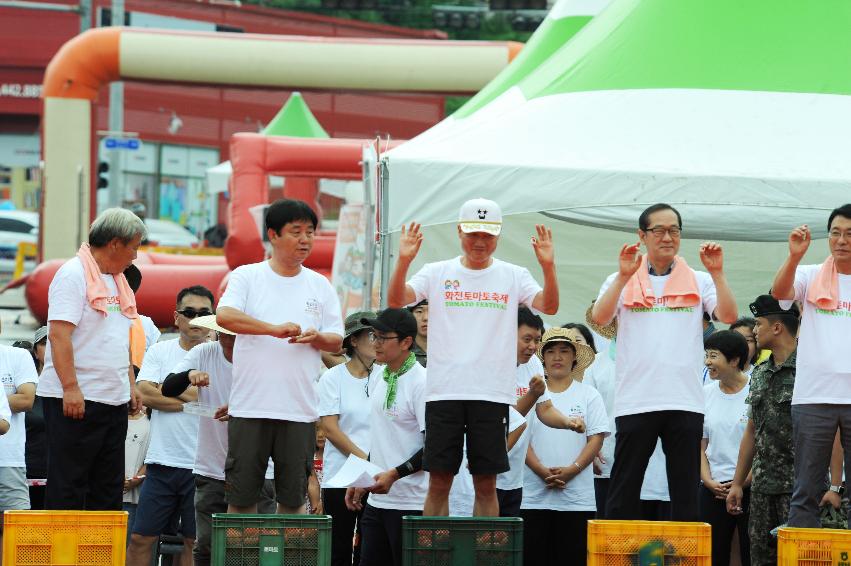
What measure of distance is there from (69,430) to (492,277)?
7.10 feet

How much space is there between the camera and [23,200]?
1706 inches

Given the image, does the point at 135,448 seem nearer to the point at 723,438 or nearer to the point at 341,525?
the point at 341,525

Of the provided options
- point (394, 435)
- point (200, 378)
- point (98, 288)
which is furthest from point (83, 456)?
point (394, 435)

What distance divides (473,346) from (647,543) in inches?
57.0

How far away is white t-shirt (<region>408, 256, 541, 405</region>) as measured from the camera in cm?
707

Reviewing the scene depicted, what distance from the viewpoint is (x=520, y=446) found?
27.4 feet

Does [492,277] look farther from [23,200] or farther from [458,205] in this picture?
[23,200]

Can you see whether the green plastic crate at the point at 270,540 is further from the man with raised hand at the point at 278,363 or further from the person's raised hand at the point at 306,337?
the person's raised hand at the point at 306,337

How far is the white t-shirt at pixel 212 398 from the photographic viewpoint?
25.9 feet

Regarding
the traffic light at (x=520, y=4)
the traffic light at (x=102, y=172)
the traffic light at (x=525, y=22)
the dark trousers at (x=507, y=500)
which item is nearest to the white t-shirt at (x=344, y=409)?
the dark trousers at (x=507, y=500)

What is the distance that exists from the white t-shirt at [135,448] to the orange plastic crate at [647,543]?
3941 mm

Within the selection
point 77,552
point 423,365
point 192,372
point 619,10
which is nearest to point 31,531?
point 77,552

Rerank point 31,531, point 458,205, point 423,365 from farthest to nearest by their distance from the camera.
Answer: point 458,205, point 423,365, point 31,531

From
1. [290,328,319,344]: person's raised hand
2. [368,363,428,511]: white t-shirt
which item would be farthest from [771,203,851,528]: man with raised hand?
[290,328,319,344]: person's raised hand
